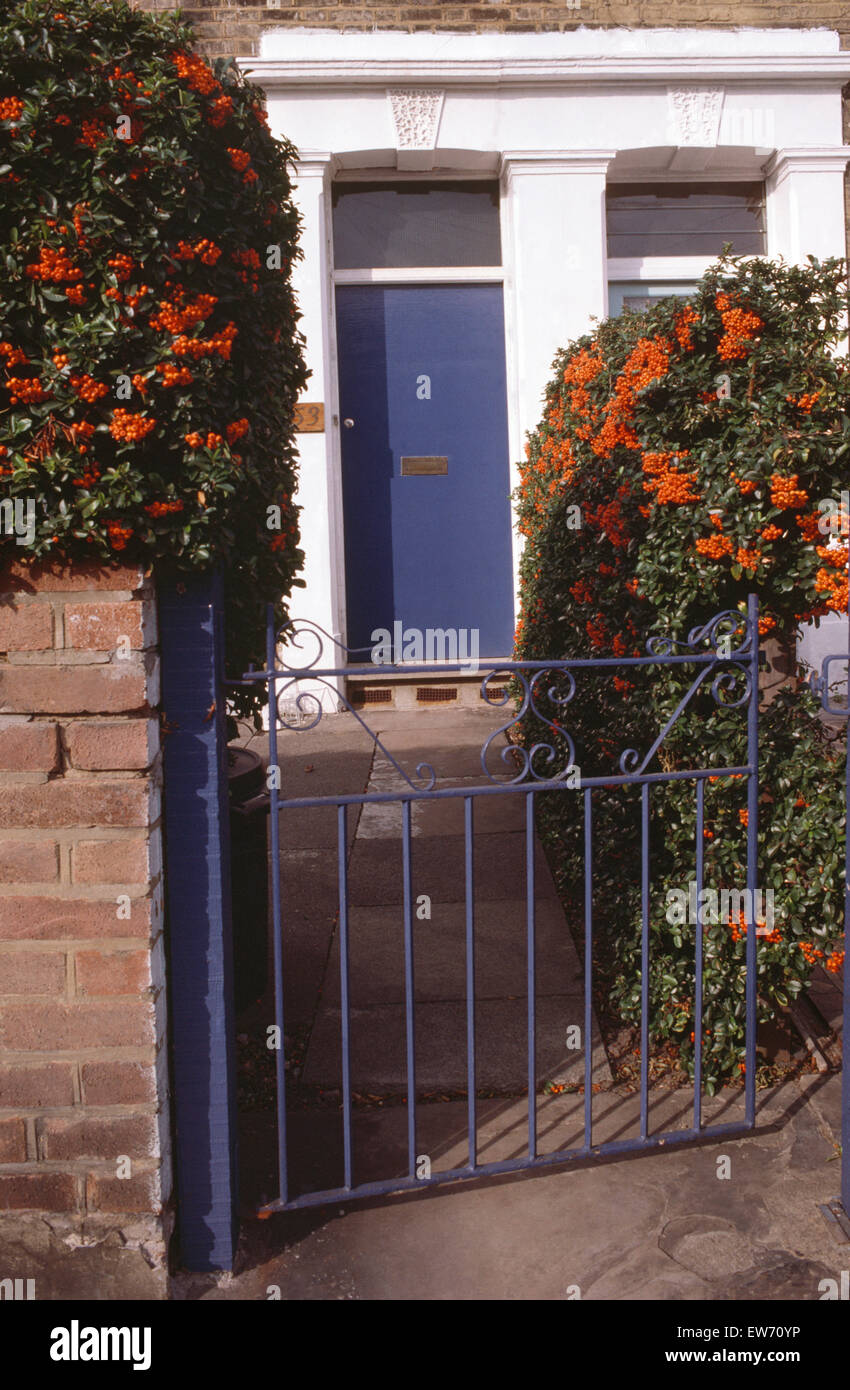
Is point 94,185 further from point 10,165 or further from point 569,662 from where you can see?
point 569,662

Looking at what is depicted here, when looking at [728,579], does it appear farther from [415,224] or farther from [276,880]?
[415,224]

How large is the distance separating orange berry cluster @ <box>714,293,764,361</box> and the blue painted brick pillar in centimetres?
157

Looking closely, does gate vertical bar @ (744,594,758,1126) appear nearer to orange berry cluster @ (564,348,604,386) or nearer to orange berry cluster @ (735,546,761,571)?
orange berry cluster @ (735,546,761,571)

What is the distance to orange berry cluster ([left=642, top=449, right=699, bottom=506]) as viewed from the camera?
10.2ft

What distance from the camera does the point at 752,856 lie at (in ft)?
9.86

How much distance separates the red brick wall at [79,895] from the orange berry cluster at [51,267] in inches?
22.8

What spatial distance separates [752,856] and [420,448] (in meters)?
5.51

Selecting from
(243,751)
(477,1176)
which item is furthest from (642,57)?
(477,1176)

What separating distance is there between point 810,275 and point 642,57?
558cm

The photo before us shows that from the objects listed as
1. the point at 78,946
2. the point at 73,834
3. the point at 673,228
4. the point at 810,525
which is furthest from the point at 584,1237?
the point at 673,228

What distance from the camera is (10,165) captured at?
217 cm

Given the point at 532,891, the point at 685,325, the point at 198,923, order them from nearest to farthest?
1. the point at 198,923
2. the point at 532,891
3. the point at 685,325

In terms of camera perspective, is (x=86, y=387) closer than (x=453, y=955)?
Yes

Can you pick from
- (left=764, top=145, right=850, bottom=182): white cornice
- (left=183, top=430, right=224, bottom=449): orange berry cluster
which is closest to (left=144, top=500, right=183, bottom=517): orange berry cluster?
(left=183, top=430, right=224, bottom=449): orange berry cluster
